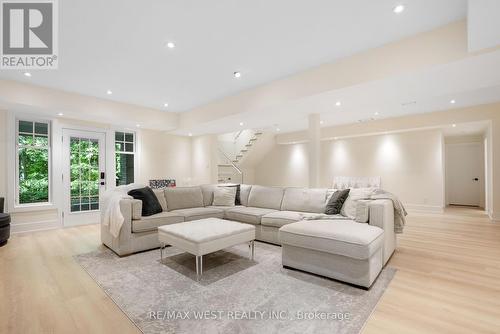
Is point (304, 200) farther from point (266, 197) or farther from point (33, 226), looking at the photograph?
point (33, 226)

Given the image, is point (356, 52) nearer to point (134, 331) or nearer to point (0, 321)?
point (134, 331)

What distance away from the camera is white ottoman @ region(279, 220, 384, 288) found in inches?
90.3

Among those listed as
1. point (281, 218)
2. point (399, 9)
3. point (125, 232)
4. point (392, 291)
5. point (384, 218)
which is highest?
point (399, 9)

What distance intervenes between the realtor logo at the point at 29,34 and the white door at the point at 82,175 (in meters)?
2.12

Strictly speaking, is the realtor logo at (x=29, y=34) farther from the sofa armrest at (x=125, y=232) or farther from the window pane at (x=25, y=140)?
the sofa armrest at (x=125, y=232)

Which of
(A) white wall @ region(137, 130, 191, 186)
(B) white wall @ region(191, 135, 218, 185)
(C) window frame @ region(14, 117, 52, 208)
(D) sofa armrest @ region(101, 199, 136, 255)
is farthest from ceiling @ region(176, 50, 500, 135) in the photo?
(C) window frame @ region(14, 117, 52, 208)

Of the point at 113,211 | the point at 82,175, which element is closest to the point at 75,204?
the point at 82,175

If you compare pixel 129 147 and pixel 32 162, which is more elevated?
pixel 129 147

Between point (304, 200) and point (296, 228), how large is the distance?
141 centimetres

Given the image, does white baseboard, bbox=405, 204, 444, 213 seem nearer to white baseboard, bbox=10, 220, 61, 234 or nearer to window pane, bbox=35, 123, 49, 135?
white baseboard, bbox=10, 220, 61, 234

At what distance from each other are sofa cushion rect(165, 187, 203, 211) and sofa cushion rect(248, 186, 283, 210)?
3.40ft

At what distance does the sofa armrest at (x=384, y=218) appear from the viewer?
281 centimetres

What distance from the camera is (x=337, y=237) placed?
2406mm

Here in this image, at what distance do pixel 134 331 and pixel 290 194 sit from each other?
3.12m
